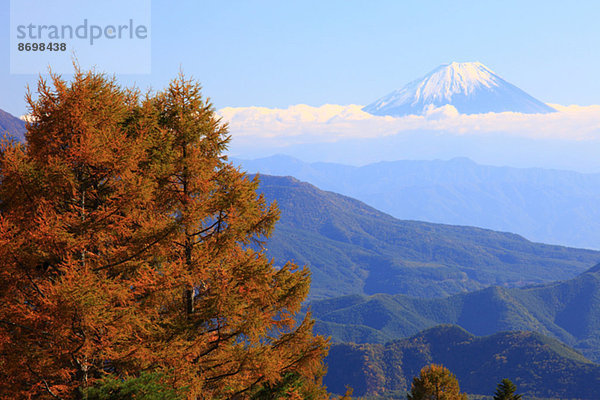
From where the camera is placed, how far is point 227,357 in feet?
49.8

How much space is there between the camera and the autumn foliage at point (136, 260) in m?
11.5

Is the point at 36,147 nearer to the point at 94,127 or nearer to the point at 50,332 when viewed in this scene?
the point at 94,127

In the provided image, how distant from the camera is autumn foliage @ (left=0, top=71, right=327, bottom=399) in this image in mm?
11469

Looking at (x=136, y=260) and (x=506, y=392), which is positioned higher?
(x=136, y=260)

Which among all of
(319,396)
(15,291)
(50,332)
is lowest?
(319,396)

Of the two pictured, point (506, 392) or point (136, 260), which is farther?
point (506, 392)

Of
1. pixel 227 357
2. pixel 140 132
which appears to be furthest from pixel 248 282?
pixel 140 132

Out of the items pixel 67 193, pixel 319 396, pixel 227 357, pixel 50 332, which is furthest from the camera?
pixel 319 396

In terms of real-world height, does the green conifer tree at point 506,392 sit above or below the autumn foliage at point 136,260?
below

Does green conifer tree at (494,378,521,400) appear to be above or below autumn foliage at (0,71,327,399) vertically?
below

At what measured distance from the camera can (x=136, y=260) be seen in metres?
13.0

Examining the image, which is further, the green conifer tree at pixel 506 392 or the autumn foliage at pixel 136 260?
the green conifer tree at pixel 506 392

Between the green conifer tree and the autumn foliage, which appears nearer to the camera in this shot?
the autumn foliage

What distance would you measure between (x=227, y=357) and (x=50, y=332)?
17.9 feet
